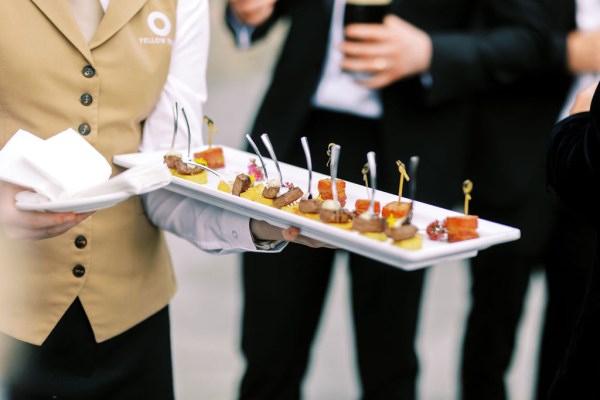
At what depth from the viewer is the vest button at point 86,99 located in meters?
1.54

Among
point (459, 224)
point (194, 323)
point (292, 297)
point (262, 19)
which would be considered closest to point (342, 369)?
point (194, 323)

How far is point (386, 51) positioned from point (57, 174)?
1.31m

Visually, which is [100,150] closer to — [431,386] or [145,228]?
[145,228]

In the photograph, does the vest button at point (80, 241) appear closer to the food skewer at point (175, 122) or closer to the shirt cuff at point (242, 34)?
the food skewer at point (175, 122)

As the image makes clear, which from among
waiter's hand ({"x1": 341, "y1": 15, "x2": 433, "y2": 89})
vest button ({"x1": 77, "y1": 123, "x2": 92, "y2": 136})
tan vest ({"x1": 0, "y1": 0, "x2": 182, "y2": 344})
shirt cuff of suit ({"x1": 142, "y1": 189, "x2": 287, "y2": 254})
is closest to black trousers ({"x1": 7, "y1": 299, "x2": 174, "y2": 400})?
tan vest ({"x1": 0, "y1": 0, "x2": 182, "y2": 344})

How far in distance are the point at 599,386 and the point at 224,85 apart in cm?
662

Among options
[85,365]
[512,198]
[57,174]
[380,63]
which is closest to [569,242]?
[512,198]

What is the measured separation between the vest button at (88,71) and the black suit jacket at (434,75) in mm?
964

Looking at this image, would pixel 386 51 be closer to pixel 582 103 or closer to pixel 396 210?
pixel 582 103

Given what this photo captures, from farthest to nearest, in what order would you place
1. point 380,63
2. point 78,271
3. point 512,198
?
point 512,198 < point 380,63 < point 78,271

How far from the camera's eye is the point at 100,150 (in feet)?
5.24

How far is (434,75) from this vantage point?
2459 mm

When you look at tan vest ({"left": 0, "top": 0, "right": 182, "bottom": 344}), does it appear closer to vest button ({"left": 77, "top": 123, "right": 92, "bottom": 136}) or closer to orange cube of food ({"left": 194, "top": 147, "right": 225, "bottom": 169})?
vest button ({"left": 77, "top": 123, "right": 92, "bottom": 136})

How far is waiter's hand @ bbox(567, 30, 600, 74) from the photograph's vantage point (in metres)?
2.49
